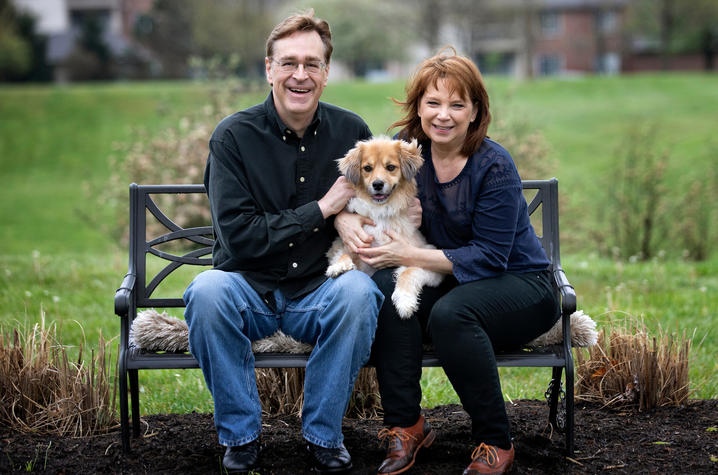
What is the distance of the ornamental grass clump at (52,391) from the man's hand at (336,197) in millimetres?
1270

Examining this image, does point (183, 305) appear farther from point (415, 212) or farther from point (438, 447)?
point (438, 447)

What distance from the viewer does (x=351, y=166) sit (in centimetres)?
360

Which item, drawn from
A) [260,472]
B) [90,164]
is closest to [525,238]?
[260,472]

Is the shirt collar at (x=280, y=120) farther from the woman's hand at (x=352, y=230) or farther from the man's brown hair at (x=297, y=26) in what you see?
the woman's hand at (x=352, y=230)

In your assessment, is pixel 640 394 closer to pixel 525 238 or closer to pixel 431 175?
pixel 525 238

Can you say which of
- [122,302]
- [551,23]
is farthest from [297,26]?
[551,23]

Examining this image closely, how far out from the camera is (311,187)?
366 cm

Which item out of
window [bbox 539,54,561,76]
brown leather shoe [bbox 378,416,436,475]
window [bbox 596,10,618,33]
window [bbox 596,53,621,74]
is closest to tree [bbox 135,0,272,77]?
window [bbox 596,10,618,33]

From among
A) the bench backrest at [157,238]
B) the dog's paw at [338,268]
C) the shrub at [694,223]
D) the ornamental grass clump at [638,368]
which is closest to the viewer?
the dog's paw at [338,268]

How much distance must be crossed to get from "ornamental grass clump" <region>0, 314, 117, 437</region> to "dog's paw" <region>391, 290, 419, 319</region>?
1448 mm

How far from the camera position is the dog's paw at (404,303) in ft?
10.8

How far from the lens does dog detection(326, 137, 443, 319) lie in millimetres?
3525

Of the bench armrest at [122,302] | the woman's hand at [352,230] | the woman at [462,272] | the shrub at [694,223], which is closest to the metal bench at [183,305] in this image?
the bench armrest at [122,302]

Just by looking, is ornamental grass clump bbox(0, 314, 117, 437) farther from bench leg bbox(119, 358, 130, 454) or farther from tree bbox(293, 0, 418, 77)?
tree bbox(293, 0, 418, 77)
